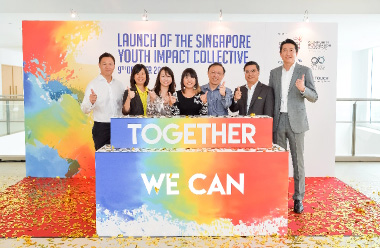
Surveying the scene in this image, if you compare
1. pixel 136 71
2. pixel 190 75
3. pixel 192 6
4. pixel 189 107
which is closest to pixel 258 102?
pixel 189 107

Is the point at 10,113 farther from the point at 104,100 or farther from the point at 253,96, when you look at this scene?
the point at 253,96

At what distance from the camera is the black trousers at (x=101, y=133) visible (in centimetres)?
535

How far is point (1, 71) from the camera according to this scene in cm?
1516

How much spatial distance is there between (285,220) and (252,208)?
334 mm

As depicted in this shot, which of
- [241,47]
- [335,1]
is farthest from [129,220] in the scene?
[335,1]

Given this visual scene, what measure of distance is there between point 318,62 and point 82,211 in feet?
13.0

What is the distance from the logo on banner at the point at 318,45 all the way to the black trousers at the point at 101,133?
10.4 feet

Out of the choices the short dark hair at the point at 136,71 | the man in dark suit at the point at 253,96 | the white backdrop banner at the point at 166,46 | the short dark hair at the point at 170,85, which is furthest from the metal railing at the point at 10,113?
the man in dark suit at the point at 253,96

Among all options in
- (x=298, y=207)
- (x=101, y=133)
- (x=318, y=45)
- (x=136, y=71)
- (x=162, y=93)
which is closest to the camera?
(x=298, y=207)

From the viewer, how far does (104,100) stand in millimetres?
5574

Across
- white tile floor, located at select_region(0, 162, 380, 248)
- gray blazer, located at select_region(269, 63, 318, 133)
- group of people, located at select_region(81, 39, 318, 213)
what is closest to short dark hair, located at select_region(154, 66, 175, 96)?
group of people, located at select_region(81, 39, 318, 213)

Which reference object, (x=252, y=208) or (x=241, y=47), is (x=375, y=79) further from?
(x=252, y=208)

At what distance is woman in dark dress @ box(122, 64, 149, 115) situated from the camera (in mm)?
5547

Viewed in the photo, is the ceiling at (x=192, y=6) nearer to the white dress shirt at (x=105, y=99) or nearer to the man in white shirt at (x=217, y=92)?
the man in white shirt at (x=217, y=92)
